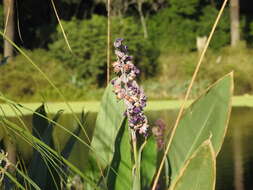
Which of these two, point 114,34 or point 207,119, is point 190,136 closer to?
point 207,119

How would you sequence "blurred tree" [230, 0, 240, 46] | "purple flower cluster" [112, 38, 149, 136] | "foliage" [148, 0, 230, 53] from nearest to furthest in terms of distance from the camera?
1. "purple flower cluster" [112, 38, 149, 136]
2. "blurred tree" [230, 0, 240, 46]
3. "foliage" [148, 0, 230, 53]

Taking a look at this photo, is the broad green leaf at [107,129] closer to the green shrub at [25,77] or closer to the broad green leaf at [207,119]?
the broad green leaf at [207,119]

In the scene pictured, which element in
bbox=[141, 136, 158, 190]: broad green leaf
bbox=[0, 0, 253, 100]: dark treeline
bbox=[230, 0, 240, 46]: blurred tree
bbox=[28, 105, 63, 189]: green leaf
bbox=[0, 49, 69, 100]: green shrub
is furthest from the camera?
bbox=[230, 0, 240, 46]: blurred tree

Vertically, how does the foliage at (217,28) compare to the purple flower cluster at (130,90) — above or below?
below

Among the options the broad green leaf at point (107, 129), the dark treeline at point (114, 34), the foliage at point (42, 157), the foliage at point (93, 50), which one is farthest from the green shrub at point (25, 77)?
the broad green leaf at point (107, 129)

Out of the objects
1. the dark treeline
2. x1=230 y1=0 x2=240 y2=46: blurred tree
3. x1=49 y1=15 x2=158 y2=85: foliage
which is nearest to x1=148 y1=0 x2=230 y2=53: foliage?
the dark treeline

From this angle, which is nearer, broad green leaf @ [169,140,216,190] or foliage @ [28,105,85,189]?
broad green leaf @ [169,140,216,190]

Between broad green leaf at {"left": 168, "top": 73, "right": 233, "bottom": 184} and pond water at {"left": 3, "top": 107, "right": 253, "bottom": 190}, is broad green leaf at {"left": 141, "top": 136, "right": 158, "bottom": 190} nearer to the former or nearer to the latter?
broad green leaf at {"left": 168, "top": 73, "right": 233, "bottom": 184}
